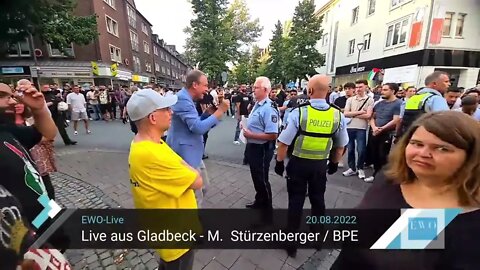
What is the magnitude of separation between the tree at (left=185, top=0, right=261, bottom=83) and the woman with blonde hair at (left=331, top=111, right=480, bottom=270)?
A: 1977 centimetres

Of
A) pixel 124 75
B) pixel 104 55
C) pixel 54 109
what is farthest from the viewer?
pixel 124 75

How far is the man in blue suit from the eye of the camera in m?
2.45

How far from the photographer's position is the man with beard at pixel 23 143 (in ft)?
4.19

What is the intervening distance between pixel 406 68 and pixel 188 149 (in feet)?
65.3

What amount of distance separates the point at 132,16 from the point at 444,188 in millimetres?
37489

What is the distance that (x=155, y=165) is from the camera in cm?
138

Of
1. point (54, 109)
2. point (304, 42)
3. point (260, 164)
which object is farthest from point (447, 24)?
point (54, 109)

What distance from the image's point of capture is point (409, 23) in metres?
17.2

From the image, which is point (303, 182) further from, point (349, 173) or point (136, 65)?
point (136, 65)

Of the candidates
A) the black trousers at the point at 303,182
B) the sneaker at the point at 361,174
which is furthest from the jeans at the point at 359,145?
the black trousers at the point at 303,182

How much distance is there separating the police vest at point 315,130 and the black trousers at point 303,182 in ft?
0.31

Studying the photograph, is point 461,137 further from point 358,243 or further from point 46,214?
point 46,214

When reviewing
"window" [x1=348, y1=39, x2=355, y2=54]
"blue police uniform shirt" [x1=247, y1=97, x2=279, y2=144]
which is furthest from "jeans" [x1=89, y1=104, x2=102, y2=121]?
"window" [x1=348, y1=39, x2=355, y2=54]

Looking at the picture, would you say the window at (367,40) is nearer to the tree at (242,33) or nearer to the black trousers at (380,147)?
the tree at (242,33)
